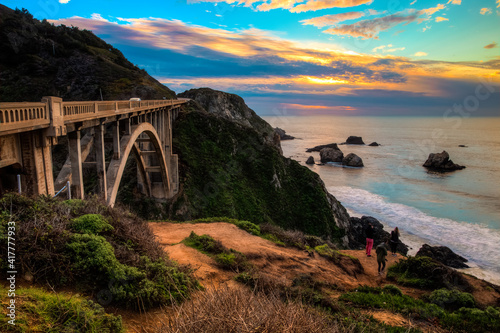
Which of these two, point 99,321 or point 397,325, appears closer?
point 99,321

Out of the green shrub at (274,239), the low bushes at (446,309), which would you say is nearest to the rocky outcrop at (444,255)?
the green shrub at (274,239)

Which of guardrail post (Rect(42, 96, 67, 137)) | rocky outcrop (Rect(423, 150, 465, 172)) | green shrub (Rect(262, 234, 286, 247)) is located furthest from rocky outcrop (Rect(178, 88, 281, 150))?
guardrail post (Rect(42, 96, 67, 137))

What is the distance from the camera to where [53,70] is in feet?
163

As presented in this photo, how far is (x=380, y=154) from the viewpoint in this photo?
299 feet

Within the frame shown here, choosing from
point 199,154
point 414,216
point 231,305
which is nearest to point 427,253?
point 414,216

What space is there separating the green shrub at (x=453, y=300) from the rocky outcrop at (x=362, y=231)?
2113 centimetres

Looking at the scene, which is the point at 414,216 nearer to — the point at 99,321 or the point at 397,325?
the point at 397,325

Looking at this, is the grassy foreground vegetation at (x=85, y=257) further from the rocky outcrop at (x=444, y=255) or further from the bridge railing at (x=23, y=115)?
the rocky outcrop at (x=444, y=255)

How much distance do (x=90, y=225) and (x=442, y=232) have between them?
37.1m

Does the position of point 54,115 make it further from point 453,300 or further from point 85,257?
point 453,300

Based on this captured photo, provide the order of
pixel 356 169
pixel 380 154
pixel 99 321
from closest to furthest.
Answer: pixel 99 321
pixel 356 169
pixel 380 154

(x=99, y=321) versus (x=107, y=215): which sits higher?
(x=107, y=215)

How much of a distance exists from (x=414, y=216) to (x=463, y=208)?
30.6ft

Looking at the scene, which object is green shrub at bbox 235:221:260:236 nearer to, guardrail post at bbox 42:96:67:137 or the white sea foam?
guardrail post at bbox 42:96:67:137
